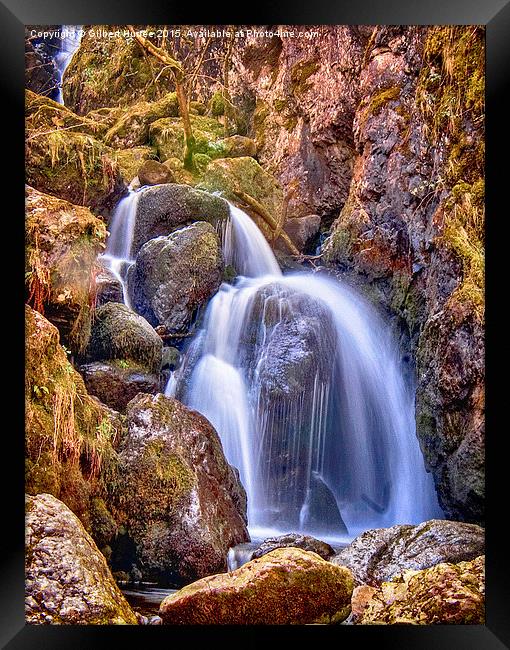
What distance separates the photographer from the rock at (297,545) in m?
3.28

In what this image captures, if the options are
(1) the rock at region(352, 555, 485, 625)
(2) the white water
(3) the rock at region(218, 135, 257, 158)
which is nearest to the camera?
(1) the rock at region(352, 555, 485, 625)

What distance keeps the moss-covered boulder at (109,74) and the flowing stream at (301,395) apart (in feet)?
2.25

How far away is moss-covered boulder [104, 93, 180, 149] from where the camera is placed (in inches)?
136

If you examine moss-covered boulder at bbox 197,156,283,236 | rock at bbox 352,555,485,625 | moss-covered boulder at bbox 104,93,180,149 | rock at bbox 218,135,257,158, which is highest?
moss-covered boulder at bbox 104,93,180,149

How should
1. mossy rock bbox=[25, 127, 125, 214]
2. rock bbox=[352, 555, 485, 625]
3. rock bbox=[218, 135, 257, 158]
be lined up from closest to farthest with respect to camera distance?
rock bbox=[352, 555, 485, 625] < mossy rock bbox=[25, 127, 125, 214] < rock bbox=[218, 135, 257, 158]

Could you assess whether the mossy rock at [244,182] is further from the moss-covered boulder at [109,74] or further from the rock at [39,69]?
the rock at [39,69]

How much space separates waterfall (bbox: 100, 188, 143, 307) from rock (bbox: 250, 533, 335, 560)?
1856mm

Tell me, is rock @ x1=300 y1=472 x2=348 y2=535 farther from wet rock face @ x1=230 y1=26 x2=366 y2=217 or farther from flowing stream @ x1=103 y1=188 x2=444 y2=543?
wet rock face @ x1=230 y1=26 x2=366 y2=217

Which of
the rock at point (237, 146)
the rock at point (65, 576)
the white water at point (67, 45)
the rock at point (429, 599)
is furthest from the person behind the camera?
the rock at point (237, 146)

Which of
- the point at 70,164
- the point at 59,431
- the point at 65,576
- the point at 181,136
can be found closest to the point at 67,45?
the point at 70,164

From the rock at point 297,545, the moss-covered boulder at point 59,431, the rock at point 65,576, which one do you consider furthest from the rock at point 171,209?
the rock at point 297,545

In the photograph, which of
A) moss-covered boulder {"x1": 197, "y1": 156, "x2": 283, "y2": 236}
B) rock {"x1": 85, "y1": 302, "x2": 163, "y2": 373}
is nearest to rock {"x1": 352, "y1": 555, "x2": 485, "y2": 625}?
rock {"x1": 85, "y1": 302, "x2": 163, "y2": 373}

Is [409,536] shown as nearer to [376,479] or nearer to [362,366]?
[376,479]

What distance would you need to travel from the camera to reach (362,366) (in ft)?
11.7
